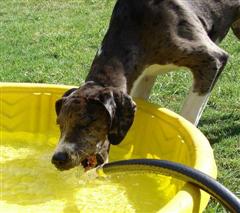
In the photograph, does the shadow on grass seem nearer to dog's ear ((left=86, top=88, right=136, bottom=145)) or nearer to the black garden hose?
dog's ear ((left=86, top=88, right=136, bottom=145))

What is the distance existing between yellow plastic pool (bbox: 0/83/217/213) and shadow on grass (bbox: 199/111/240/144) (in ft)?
3.05

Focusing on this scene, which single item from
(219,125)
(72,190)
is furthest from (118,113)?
(219,125)

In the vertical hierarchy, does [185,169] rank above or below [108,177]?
above

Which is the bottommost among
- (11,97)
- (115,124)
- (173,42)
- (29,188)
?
(29,188)

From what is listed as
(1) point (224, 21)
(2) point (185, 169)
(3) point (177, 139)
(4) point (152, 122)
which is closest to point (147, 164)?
(2) point (185, 169)

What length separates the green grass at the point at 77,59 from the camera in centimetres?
652

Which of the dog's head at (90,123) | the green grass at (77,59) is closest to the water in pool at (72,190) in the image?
the dog's head at (90,123)

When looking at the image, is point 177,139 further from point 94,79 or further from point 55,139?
point 55,139

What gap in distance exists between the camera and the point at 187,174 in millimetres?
3898

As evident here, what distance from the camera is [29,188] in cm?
551

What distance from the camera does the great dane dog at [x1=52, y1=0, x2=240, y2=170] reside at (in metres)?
4.74

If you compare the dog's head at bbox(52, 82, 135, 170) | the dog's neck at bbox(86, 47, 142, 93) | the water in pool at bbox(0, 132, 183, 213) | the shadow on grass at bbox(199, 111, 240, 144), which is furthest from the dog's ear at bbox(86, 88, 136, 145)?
the shadow on grass at bbox(199, 111, 240, 144)

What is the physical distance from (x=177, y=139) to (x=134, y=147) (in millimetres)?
861

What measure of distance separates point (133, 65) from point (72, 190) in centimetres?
118
